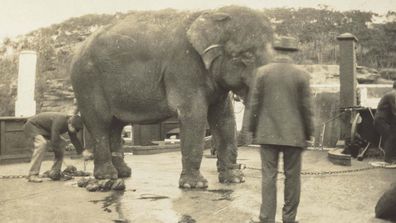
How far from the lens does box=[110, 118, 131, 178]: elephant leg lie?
8.05m

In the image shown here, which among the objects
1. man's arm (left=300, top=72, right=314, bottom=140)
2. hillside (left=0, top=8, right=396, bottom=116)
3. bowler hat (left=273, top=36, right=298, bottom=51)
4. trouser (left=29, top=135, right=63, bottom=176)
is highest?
hillside (left=0, top=8, right=396, bottom=116)

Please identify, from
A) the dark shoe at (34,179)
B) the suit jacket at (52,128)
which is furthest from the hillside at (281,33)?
the dark shoe at (34,179)

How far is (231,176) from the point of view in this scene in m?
7.25

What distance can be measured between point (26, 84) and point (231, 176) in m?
10.9

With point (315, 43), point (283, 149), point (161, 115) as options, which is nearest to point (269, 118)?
point (283, 149)

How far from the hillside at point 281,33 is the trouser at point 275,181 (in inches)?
648

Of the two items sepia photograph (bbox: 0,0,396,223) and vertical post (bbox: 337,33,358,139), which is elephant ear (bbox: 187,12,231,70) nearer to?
sepia photograph (bbox: 0,0,396,223)

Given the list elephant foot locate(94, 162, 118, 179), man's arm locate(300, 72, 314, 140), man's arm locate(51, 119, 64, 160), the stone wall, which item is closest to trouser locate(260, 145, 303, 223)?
man's arm locate(300, 72, 314, 140)

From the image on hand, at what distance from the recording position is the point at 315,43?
94.1ft

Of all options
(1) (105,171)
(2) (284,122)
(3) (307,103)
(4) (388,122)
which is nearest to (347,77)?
(4) (388,122)

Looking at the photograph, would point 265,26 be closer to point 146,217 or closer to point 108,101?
point 108,101

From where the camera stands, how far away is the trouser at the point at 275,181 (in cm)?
455

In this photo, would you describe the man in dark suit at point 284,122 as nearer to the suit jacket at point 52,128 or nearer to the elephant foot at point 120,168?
the elephant foot at point 120,168

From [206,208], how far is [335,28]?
25280 millimetres
